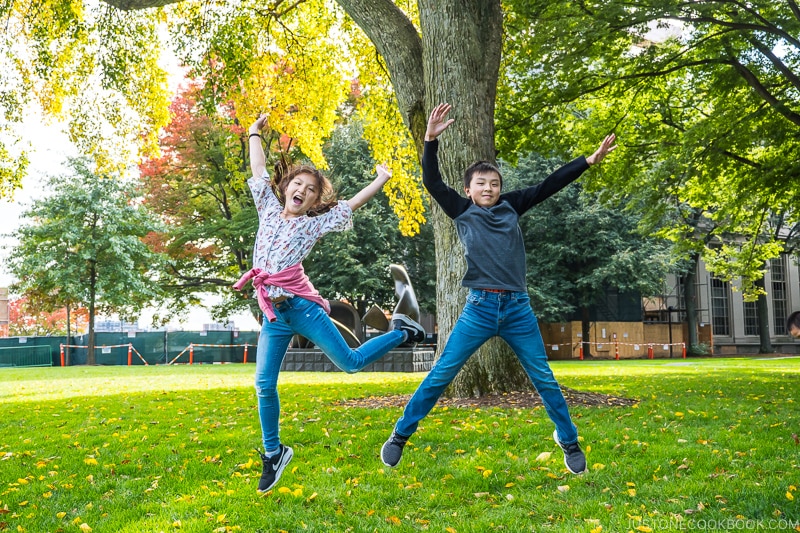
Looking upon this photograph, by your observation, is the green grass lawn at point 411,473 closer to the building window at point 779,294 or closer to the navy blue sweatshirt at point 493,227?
the navy blue sweatshirt at point 493,227

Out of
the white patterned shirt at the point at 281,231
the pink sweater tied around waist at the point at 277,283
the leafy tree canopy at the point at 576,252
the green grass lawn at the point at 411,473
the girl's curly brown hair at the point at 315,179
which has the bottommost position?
the green grass lawn at the point at 411,473

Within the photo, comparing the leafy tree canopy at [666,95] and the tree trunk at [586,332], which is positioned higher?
the leafy tree canopy at [666,95]

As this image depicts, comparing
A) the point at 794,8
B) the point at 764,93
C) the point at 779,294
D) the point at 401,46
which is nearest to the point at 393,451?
the point at 401,46

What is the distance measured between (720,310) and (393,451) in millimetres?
42030

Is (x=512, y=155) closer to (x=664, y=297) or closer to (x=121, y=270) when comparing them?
(x=121, y=270)

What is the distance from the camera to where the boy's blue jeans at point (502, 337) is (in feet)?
15.6

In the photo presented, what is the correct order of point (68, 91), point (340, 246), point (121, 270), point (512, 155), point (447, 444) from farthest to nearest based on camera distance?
point (121, 270)
point (340, 246)
point (68, 91)
point (512, 155)
point (447, 444)

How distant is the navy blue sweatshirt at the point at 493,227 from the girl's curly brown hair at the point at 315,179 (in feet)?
2.44

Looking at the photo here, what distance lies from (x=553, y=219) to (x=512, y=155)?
19.5 metres

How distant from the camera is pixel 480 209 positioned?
496 centimetres

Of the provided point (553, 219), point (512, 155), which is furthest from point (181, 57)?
point (553, 219)

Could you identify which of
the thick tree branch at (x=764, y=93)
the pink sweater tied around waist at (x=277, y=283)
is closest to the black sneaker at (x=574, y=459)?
the pink sweater tied around waist at (x=277, y=283)

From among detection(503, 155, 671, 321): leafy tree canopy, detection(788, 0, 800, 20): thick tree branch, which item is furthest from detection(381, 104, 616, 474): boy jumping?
Answer: detection(503, 155, 671, 321): leafy tree canopy

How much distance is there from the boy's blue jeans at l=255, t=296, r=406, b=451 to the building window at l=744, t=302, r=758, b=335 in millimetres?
43788
